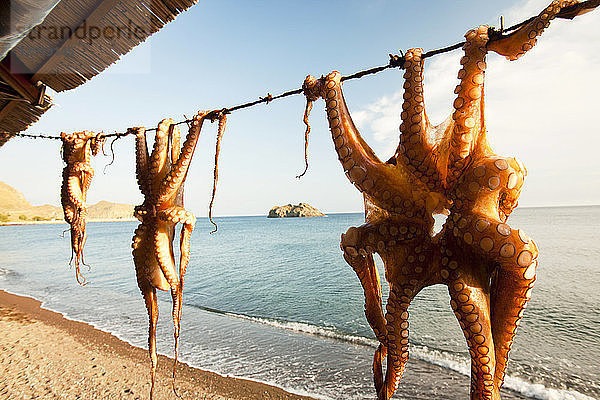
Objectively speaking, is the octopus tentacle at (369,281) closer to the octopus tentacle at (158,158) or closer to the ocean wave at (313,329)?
the octopus tentacle at (158,158)

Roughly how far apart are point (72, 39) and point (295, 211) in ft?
492

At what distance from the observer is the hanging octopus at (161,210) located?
3189mm

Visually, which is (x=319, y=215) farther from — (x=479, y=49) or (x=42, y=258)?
(x=479, y=49)

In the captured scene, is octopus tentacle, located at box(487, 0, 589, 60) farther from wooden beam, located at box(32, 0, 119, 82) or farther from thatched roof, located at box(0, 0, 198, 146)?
wooden beam, located at box(32, 0, 119, 82)

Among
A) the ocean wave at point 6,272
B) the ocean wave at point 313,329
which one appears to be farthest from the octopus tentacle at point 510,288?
the ocean wave at point 6,272

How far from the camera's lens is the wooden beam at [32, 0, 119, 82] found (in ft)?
9.54

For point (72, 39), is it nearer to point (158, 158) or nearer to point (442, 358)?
point (158, 158)

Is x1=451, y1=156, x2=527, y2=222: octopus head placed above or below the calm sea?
above

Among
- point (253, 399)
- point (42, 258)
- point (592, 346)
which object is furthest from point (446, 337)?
point (42, 258)

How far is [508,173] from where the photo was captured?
149 cm

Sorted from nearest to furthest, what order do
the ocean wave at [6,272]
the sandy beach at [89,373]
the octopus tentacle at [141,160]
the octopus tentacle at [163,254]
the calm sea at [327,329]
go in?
1. the octopus tentacle at [163,254]
2. the octopus tentacle at [141,160]
3. the sandy beach at [89,373]
4. the calm sea at [327,329]
5. the ocean wave at [6,272]

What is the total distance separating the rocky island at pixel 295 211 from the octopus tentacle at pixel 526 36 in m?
150

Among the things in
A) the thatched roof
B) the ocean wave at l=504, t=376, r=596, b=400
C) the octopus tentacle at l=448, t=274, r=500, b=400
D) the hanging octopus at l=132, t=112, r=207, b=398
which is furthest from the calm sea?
the thatched roof

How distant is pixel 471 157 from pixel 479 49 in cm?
54
